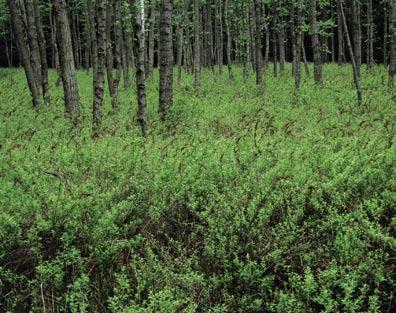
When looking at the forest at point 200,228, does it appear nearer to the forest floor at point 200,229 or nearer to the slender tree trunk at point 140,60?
the forest floor at point 200,229

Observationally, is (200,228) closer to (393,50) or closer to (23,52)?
(23,52)

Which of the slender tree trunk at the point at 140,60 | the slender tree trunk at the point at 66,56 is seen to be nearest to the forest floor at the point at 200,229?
Answer: the slender tree trunk at the point at 140,60

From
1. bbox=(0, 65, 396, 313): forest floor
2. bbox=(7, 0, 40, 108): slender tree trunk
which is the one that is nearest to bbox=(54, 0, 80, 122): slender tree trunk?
bbox=(7, 0, 40, 108): slender tree trunk

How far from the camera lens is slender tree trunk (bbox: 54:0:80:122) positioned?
1227 centimetres

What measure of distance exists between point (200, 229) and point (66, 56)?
912 centimetres

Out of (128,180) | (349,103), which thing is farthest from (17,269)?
(349,103)

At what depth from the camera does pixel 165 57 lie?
13.3m

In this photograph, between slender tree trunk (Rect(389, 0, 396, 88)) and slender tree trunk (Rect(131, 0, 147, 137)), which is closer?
slender tree trunk (Rect(131, 0, 147, 137))

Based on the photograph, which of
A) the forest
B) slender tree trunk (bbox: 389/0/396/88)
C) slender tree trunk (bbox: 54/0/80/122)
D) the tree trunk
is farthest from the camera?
slender tree trunk (bbox: 389/0/396/88)

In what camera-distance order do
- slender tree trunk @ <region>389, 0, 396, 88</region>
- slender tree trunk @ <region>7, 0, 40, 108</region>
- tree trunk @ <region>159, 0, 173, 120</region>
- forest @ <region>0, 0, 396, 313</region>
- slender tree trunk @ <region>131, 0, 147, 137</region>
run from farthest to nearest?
slender tree trunk @ <region>389, 0, 396, 88</region> < slender tree trunk @ <region>7, 0, 40, 108</region> < tree trunk @ <region>159, 0, 173, 120</region> < slender tree trunk @ <region>131, 0, 147, 137</region> < forest @ <region>0, 0, 396, 313</region>

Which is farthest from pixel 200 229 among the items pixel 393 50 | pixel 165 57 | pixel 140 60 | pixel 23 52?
pixel 393 50

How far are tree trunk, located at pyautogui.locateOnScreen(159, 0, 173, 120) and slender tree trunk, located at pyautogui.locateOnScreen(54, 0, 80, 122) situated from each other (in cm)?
252

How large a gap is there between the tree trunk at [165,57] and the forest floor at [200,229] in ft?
21.4

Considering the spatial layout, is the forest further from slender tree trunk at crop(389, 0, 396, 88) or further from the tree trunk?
slender tree trunk at crop(389, 0, 396, 88)
